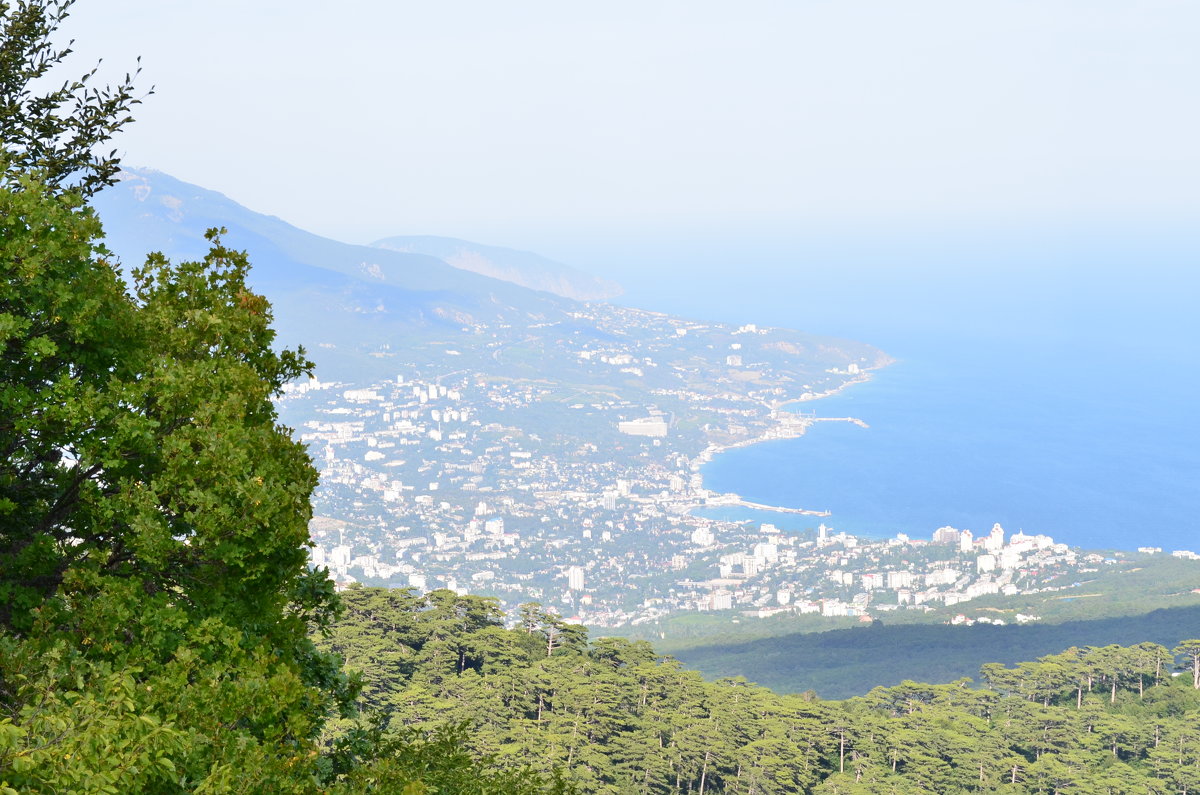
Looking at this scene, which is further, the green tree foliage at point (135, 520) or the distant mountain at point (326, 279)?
the distant mountain at point (326, 279)

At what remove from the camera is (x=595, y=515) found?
253ft

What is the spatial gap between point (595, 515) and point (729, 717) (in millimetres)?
58745

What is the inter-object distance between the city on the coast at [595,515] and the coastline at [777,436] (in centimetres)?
32

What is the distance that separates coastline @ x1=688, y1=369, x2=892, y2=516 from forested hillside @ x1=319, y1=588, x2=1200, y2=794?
172ft

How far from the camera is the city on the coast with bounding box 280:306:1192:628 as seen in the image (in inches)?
2226

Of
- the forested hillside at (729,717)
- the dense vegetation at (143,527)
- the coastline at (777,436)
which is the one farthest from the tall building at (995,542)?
the dense vegetation at (143,527)

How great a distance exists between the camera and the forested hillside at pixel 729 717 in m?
16.2

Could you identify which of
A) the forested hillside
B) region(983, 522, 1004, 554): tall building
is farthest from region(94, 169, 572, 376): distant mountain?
the forested hillside

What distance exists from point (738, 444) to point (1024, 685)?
76.0 meters

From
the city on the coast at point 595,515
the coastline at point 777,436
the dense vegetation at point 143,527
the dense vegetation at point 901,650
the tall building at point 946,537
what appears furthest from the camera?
the coastline at point 777,436

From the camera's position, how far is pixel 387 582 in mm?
56688

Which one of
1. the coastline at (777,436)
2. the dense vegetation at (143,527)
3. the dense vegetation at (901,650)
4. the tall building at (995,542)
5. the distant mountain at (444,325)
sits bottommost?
the dense vegetation at (901,650)

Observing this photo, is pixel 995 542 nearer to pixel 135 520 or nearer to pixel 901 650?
pixel 901 650

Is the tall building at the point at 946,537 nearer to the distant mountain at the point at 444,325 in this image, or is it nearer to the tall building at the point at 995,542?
the tall building at the point at 995,542
